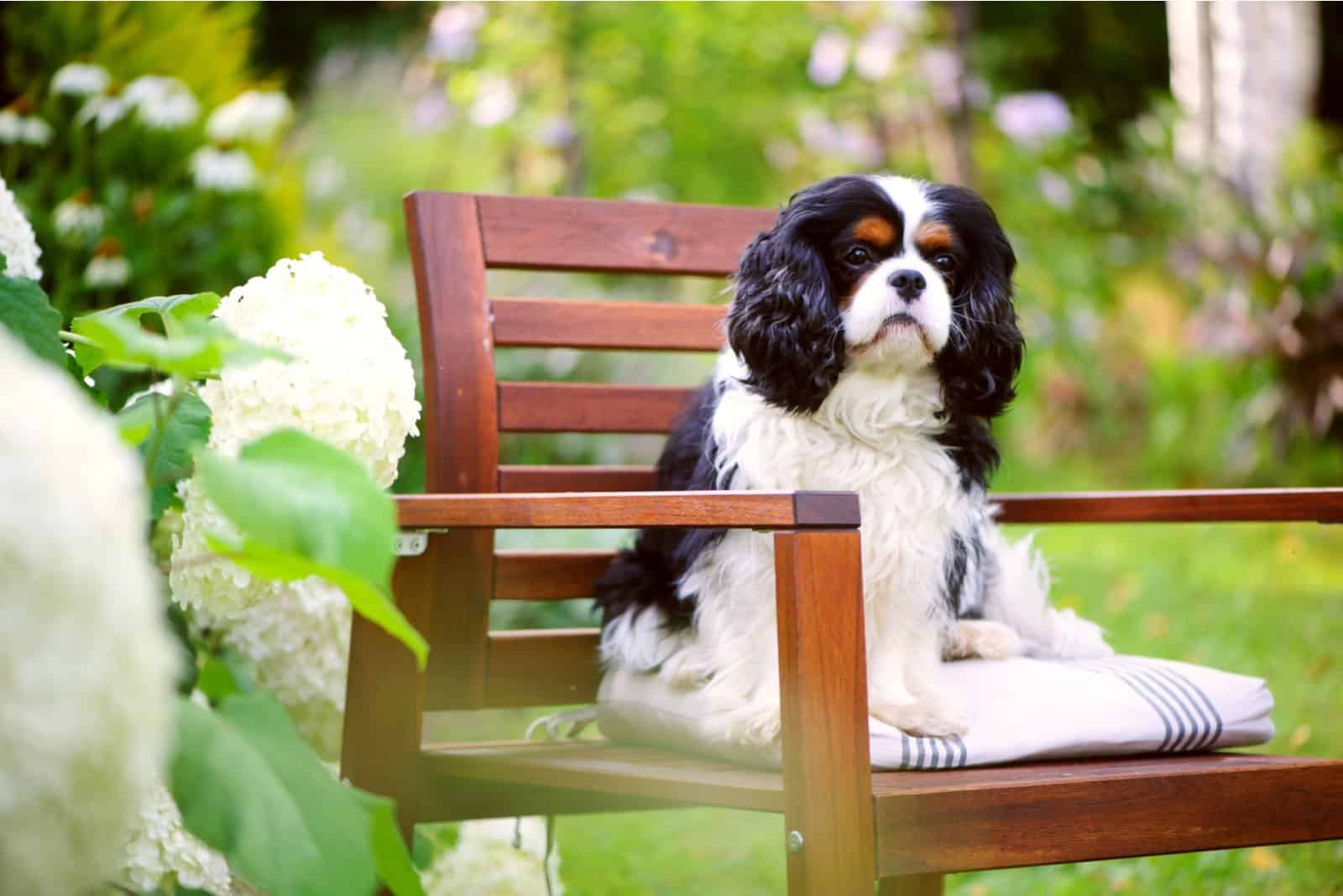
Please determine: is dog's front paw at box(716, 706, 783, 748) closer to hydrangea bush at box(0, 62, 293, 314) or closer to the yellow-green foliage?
hydrangea bush at box(0, 62, 293, 314)

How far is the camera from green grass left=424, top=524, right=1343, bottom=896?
285cm

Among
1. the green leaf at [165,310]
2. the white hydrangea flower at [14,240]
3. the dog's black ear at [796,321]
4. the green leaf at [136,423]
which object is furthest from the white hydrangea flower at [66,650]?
the dog's black ear at [796,321]

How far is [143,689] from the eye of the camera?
28.9 inches

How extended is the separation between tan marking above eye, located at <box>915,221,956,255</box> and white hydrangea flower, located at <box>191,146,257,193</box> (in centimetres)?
185

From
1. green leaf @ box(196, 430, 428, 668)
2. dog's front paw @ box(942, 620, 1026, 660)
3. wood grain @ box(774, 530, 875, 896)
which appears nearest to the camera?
green leaf @ box(196, 430, 428, 668)

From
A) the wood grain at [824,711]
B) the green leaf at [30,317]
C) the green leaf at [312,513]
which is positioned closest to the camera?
the green leaf at [312,513]

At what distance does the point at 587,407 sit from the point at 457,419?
10.7 inches

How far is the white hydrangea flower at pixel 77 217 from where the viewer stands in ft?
9.25

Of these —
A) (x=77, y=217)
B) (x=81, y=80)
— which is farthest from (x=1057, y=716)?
(x=81, y=80)

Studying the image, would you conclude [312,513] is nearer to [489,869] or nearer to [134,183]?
[489,869]

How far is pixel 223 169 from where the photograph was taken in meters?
3.21

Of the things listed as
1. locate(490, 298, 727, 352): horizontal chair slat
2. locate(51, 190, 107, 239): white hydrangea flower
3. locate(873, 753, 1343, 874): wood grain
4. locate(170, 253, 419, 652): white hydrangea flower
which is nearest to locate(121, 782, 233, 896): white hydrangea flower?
locate(170, 253, 419, 652): white hydrangea flower

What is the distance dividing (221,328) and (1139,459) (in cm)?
615

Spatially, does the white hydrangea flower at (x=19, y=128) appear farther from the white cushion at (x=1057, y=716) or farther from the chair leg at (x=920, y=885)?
the chair leg at (x=920, y=885)
